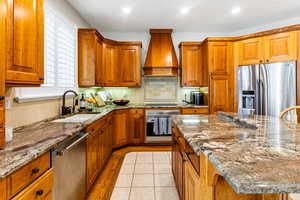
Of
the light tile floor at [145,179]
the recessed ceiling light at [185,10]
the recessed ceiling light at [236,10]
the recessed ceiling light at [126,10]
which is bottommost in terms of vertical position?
the light tile floor at [145,179]

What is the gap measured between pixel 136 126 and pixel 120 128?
0.36 m

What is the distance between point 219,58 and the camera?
388 centimetres

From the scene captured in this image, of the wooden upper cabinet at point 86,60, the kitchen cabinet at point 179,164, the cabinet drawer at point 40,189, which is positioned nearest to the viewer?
the cabinet drawer at point 40,189

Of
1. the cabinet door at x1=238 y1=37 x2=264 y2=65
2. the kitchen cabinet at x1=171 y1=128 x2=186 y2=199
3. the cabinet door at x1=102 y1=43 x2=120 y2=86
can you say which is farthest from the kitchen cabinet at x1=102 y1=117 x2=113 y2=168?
the cabinet door at x1=238 y1=37 x2=264 y2=65

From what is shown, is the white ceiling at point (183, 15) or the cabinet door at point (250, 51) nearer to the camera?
the white ceiling at point (183, 15)

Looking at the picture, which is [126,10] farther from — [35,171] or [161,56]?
[35,171]

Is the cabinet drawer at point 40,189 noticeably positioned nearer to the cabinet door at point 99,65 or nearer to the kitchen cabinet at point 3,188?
the kitchen cabinet at point 3,188

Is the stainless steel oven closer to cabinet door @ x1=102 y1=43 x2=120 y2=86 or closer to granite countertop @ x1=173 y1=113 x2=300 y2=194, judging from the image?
cabinet door @ x1=102 y1=43 x2=120 y2=86

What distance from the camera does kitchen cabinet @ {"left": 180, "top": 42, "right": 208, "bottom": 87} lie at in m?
4.36

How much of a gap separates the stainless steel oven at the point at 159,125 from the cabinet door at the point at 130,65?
0.82 m

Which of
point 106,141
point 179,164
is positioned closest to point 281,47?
point 179,164

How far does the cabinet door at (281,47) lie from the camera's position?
3309 mm

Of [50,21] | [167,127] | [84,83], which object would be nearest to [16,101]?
[50,21]

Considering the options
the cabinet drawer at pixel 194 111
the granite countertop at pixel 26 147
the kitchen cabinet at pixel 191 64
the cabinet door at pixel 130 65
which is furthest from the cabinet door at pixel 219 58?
the granite countertop at pixel 26 147
